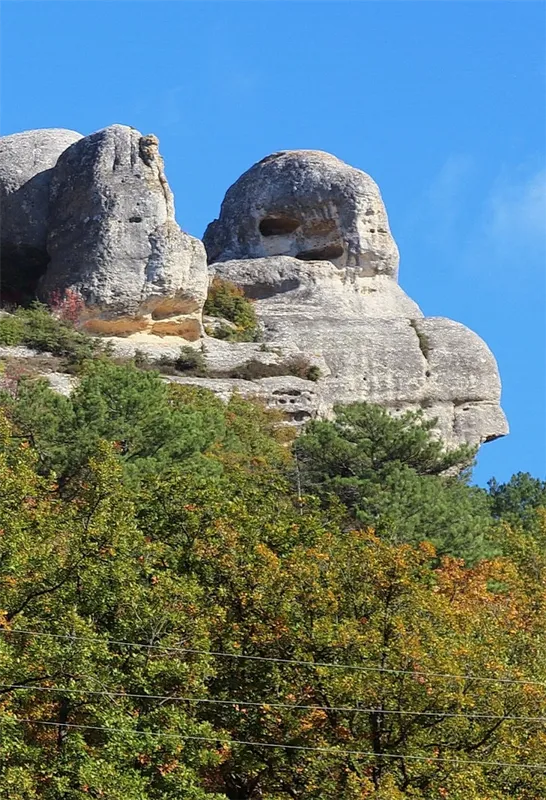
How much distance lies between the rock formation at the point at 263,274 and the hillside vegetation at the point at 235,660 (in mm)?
19902

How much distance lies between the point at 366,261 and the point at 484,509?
17164 mm

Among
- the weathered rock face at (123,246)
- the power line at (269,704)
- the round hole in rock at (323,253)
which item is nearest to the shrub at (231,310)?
the weathered rock face at (123,246)

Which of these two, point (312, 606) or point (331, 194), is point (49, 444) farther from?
point (331, 194)

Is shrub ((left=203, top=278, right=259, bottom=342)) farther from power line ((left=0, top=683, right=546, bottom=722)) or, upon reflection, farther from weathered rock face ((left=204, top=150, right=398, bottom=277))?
power line ((left=0, top=683, right=546, bottom=722))

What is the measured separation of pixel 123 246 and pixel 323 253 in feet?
28.9

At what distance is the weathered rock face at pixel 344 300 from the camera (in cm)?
5209

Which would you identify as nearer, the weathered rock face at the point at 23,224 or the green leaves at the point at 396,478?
the green leaves at the point at 396,478

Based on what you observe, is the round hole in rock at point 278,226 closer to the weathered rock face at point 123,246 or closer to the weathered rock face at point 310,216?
the weathered rock face at point 310,216

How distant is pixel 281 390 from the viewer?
1941 inches

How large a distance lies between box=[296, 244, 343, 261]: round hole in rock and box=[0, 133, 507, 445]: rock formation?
0.13 ft

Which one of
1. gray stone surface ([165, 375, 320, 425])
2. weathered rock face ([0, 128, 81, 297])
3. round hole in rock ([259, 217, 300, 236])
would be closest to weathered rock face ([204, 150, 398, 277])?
round hole in rock ([259, 217, 300, 236])

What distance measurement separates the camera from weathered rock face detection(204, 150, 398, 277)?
56.5 meters

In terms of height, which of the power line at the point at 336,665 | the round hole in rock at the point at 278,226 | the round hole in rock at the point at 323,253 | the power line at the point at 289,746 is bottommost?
the power line at the point at 289,746

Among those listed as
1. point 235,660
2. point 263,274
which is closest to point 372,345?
point 263,274
